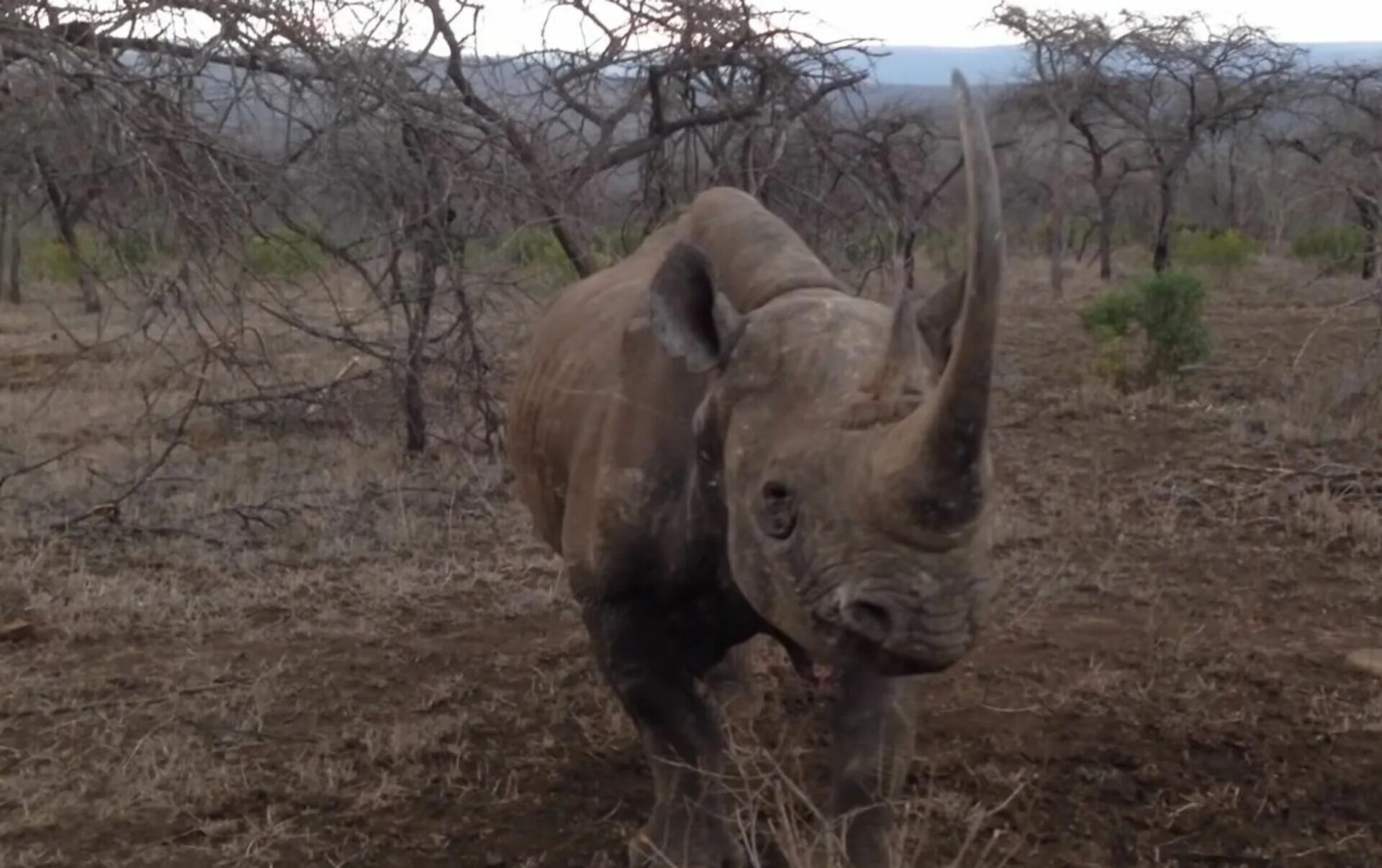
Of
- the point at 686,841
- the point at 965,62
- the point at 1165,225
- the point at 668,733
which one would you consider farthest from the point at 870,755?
the point at 965,62

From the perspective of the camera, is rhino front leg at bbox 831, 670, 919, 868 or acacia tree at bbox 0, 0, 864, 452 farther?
acacia tree at bbox 0, 0, 864, 452

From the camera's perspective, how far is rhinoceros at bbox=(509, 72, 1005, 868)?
8.47ft

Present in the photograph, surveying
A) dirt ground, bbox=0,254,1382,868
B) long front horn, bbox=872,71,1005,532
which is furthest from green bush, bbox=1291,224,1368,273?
long front horn, bbox=872,71,1005,532

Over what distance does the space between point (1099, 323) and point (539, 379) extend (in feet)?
28.6

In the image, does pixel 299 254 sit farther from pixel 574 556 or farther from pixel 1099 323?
pixel 1099 323

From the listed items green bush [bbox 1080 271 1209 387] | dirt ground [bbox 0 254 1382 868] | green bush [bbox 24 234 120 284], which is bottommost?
green bush [bbox 24 234 120 284]

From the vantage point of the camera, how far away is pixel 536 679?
17.8 feet

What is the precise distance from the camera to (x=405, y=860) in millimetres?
4102

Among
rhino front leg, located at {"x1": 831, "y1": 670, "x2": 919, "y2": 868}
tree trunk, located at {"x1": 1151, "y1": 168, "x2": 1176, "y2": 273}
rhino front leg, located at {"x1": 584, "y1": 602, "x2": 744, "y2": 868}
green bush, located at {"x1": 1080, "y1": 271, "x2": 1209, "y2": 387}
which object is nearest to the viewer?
rhino front leg, located at {"x1": 831, "y1": 670, "x2": 919, "y2": 868}

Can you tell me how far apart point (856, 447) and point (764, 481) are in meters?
0.26

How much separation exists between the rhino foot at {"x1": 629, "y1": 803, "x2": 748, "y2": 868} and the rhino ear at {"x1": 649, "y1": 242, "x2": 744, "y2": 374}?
1184mm

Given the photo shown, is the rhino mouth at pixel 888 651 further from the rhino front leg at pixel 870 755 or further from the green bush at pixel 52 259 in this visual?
the green bush at pixel 52 259

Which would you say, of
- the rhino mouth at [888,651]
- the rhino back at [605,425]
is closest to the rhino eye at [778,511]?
the rhino mouth at [888,651]

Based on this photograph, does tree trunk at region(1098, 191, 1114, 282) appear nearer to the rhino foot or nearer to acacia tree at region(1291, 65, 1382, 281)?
acacia tree at region(1291, 65, 1382, 281)
